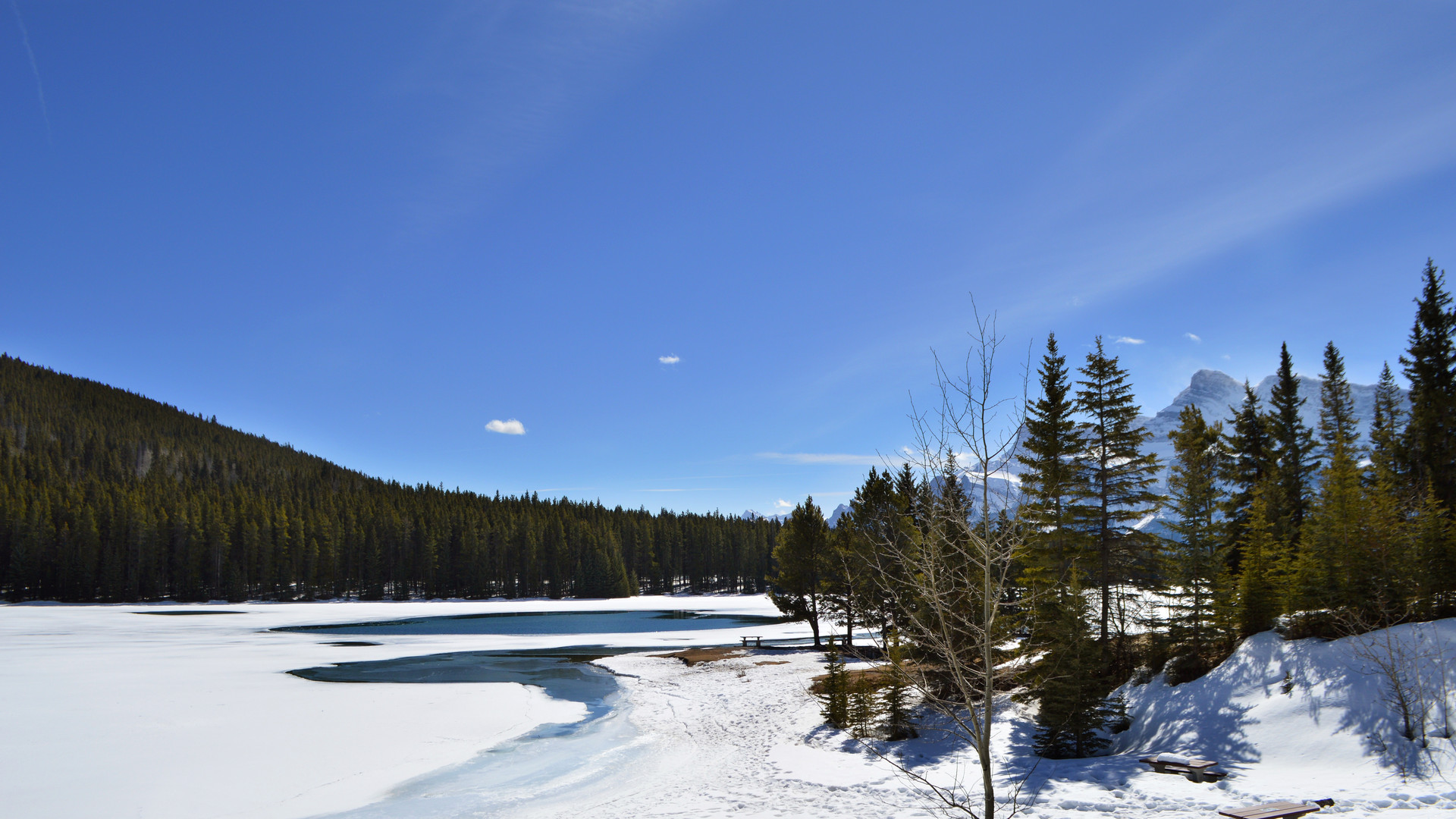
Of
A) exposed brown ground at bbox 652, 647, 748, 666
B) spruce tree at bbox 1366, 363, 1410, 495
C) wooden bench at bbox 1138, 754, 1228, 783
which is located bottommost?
exposed brown ground at bbox 652, 647, 748, 666

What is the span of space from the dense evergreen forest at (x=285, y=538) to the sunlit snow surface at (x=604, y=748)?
85836mm

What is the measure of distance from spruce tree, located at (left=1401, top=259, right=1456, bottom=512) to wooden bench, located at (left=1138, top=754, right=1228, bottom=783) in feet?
75.7

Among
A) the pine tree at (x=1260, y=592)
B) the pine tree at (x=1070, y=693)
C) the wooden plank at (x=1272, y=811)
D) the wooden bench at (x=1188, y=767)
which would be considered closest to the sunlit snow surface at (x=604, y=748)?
the wooden bench at (x=1188, y=767)

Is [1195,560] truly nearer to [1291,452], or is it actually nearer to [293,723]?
[1291,452]

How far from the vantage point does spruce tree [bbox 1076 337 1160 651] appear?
24.8 meters

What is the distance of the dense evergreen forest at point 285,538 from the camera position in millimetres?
97438

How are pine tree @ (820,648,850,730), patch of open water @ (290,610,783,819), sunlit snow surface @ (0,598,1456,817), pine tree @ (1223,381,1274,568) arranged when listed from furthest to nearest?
pine tree @ (1223,381,1274,568), pine tree @ (820,648,850,730), patch of open water @ (290,610,783,819), sunlit snow surface @ (0,598,1456,817)

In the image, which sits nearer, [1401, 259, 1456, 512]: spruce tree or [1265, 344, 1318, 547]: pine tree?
[1401, 259, 1456, 512]: spruce tree

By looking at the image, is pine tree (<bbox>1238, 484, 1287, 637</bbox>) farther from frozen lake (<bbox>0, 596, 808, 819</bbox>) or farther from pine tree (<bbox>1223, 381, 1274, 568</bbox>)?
pine tree (<bbox>1223, 381, 1274, 568</bbox>)

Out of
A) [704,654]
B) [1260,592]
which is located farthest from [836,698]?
[704,654]

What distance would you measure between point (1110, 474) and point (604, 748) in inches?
786

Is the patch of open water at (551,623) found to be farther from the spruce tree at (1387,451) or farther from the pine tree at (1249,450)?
the spruce tree at (1387,451)

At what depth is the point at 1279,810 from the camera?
10742 millimetres

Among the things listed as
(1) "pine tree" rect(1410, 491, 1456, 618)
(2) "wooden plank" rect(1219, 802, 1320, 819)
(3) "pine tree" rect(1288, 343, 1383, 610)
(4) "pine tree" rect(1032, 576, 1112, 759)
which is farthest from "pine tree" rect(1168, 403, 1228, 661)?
(2) "wooden plank" rect(1219, 802, 1320, 819)
